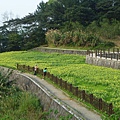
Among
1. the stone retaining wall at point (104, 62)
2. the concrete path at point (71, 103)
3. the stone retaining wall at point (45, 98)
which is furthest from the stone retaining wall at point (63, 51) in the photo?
the concrete path at point (71, 103)

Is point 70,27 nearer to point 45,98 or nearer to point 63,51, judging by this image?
point 63,51

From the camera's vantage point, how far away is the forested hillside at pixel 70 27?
45.8m

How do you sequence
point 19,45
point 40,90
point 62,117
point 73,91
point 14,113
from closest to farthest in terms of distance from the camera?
1. point 62,117
2. point 73,91
3. point 14,113
4. point 40,90
5. point 19,45

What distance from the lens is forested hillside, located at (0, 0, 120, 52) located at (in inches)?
1802

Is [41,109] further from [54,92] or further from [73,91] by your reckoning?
[73,91]

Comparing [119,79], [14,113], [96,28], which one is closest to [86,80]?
[119,79]

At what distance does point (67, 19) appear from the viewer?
5416cm

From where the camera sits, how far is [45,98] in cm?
1739

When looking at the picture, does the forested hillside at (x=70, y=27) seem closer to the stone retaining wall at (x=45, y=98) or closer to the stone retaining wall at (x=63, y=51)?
the stone retaining wall at (x=63, y=51)

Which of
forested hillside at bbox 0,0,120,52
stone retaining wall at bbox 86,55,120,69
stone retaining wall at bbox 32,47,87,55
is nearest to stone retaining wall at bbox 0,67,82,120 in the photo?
stone retaining wall at bbox 86,55,120,69

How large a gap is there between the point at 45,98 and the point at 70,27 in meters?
35.9

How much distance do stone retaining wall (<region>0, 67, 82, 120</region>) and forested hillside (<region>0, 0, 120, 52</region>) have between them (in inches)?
827

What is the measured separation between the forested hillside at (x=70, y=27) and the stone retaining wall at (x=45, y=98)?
21.0m

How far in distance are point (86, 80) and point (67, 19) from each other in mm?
35872
